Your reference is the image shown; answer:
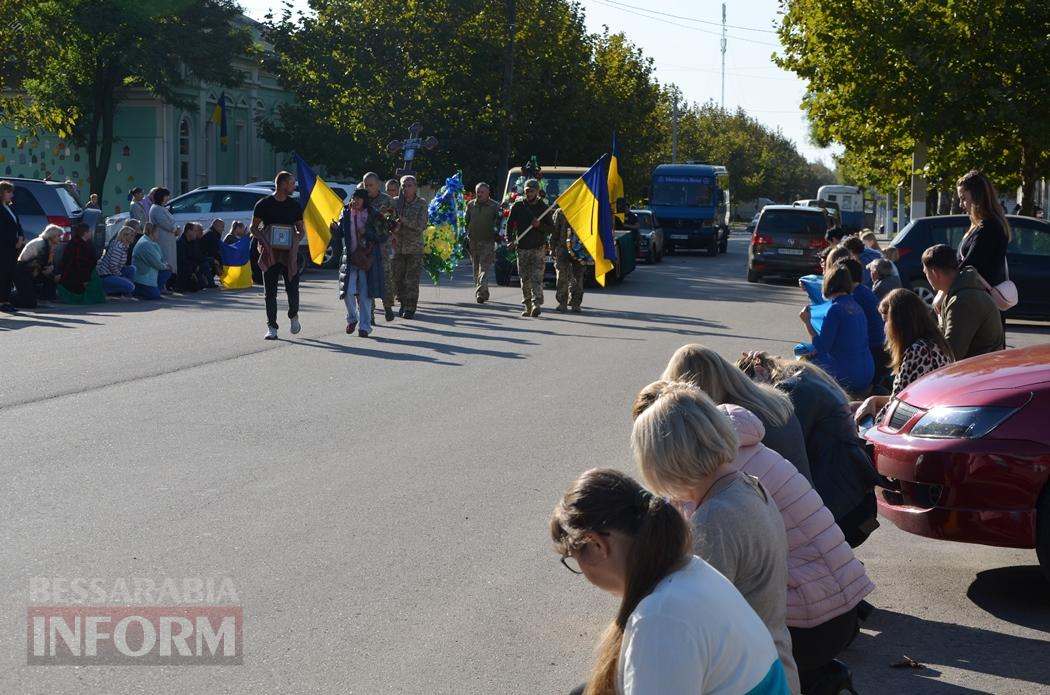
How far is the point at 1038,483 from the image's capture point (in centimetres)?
639

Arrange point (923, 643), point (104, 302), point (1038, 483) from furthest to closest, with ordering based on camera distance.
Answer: point (104, 302)
point (1038, 483)
point (923, 643)

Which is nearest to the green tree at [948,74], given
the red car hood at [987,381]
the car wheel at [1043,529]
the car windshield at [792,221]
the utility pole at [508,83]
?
the car windshield at [792,221]

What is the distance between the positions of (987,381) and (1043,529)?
80 cm

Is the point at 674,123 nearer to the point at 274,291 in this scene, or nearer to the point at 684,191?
the point at 684,191

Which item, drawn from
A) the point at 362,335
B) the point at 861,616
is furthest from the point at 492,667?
the point at 362,335

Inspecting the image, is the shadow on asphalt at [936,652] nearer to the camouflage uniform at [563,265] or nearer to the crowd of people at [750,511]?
the crowd of people at [750,511]

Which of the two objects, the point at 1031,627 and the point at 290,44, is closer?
the point at 1031,627

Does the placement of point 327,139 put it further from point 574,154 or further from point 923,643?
point 923,643

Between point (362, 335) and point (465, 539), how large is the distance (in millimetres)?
9773

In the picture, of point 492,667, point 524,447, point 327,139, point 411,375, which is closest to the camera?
point 492,667

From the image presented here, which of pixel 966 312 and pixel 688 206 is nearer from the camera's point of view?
pixel 966 312

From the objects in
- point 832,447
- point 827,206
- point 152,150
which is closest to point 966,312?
point 832,447

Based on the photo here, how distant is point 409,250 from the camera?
752 inches

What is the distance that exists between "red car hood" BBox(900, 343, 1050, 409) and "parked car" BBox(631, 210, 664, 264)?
30600 mm
